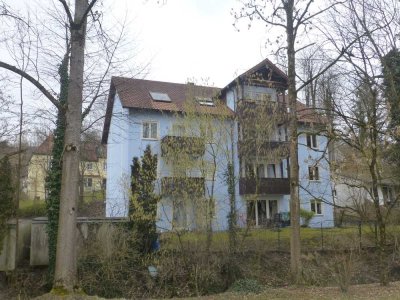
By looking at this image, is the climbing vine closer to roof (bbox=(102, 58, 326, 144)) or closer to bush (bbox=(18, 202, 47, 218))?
roof (bbox=(102, 58, 326, 144))

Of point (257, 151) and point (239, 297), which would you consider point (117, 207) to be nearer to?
point (257, 151)

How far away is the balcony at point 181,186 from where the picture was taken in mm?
16203

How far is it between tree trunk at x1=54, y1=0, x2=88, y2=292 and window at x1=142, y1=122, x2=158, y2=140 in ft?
59.1

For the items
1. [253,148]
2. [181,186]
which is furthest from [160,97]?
[181,186]

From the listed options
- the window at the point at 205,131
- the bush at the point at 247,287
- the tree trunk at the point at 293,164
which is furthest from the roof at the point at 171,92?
the bush at the point at 247,287

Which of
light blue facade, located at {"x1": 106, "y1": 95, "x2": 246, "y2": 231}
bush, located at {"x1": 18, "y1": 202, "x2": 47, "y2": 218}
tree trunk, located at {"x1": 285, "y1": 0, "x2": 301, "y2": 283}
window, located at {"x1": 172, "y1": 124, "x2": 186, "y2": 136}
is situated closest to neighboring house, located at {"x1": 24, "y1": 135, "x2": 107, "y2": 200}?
bush, located at {"x1": 18, "y1": 202, "x2": 47, "y2": 218}

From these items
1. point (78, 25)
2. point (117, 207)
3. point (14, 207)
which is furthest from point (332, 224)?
point (78, 25)

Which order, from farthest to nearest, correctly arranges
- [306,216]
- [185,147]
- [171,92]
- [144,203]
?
1. [171,92]
2. [306,216]
3. [185,147]
4. [144,203]

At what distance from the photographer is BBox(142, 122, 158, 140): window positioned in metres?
28.4

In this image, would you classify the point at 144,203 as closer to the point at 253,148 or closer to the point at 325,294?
the point at 253,148

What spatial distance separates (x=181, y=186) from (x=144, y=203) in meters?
1.53

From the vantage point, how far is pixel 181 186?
53.5 ft

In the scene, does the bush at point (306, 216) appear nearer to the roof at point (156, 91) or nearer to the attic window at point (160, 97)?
the roof at point (156, 91)

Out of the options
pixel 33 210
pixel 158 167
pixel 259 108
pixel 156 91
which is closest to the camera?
pixel 158 167
